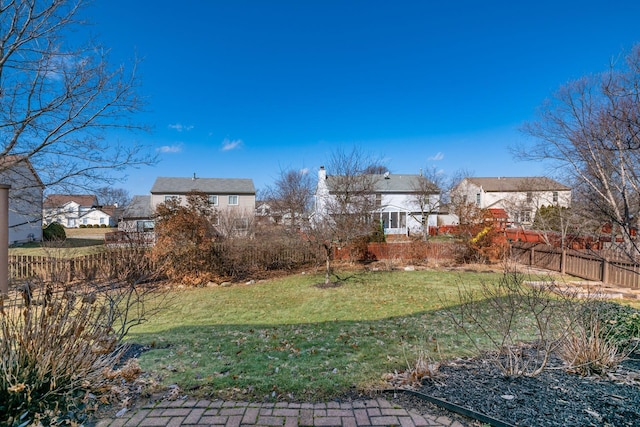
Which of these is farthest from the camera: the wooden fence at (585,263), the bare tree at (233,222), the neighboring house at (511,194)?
the neighboring house at (511,194)

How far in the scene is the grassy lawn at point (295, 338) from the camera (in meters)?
3.30

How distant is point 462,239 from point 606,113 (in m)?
7.40

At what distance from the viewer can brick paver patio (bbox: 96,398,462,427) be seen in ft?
8.11

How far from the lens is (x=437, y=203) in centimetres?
2611

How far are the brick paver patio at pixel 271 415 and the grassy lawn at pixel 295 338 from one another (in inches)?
8.5

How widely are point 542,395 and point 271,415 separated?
7.66 ft

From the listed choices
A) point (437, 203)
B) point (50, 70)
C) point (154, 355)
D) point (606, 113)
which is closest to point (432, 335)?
point (154, 355)

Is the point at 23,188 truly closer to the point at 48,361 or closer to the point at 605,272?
the point at 48,361

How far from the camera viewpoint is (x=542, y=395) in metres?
2.71

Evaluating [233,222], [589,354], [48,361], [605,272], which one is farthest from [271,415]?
[233,222]

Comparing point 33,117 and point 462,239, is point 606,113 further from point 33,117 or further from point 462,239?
point 33,117

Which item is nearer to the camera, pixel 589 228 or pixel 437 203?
pixel 589 228

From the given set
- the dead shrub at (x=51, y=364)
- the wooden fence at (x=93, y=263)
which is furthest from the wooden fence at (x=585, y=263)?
the wooden fence at (x=93, y=263)

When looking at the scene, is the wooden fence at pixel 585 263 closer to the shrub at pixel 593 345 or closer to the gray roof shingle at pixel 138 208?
the shrub at pixel 593 345
